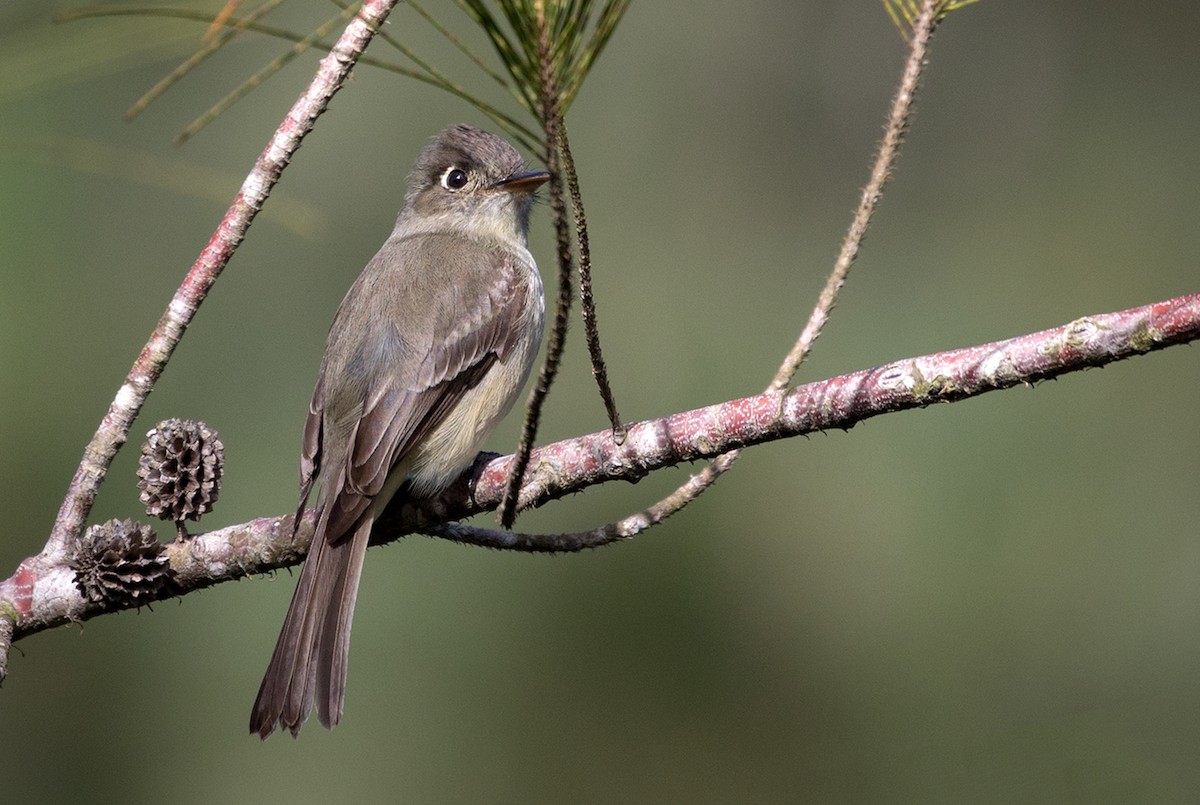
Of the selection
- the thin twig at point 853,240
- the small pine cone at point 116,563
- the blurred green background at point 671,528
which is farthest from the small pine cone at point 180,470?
the blurred green background at point 671,528

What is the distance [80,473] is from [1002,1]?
5337mm

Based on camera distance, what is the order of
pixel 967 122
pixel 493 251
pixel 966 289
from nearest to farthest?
1. pixel 493 251
2. pixel 966 289
3. pixel 967 122

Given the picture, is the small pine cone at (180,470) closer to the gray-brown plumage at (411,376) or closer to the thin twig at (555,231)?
the gray-brown plumage at (411,376)

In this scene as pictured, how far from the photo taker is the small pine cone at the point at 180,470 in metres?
2.85

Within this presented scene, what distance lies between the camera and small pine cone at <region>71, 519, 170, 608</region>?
9.27 ft

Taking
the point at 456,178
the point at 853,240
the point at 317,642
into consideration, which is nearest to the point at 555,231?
the point at 853,240

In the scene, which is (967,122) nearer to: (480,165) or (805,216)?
(805,216)

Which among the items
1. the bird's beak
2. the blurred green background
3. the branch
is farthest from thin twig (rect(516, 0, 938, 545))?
the blurred green background

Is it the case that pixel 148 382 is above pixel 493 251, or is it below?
below

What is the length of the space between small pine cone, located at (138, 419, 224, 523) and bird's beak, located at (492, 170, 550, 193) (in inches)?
56.1

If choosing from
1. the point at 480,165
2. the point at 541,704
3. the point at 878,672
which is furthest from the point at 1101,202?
the point at 541,704

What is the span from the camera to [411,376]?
3.91m

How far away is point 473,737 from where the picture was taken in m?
4.92

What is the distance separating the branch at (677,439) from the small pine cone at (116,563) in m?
0.05
